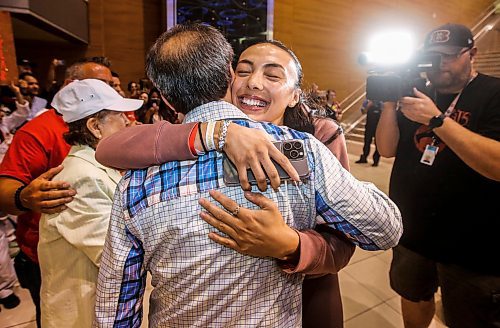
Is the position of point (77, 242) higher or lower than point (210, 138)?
lower

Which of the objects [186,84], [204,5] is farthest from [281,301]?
[204,5]

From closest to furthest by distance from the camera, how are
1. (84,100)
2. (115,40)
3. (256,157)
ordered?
(256,157) → (84,100) → (115,40)

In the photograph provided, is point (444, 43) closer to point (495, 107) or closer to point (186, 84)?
point (495, 107)

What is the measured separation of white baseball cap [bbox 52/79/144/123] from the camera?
3.80 feet

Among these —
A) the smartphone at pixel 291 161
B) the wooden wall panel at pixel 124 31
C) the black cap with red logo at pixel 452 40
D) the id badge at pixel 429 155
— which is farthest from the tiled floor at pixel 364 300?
the wooden wall panel at pixel 124 31

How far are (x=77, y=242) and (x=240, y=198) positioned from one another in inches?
27.8

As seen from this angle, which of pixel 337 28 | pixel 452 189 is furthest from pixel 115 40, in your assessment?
pixel 452 189

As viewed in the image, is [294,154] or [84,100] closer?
[294,154]

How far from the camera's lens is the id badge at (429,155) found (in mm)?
1411

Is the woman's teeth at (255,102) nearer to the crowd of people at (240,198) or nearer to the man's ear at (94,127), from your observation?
the crowd of people at (240,198)

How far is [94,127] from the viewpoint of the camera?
1185 mm

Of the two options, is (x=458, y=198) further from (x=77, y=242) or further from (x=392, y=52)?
(x=77, y=242)

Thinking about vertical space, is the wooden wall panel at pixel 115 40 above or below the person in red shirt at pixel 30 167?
above

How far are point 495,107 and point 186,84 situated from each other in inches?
49.2
